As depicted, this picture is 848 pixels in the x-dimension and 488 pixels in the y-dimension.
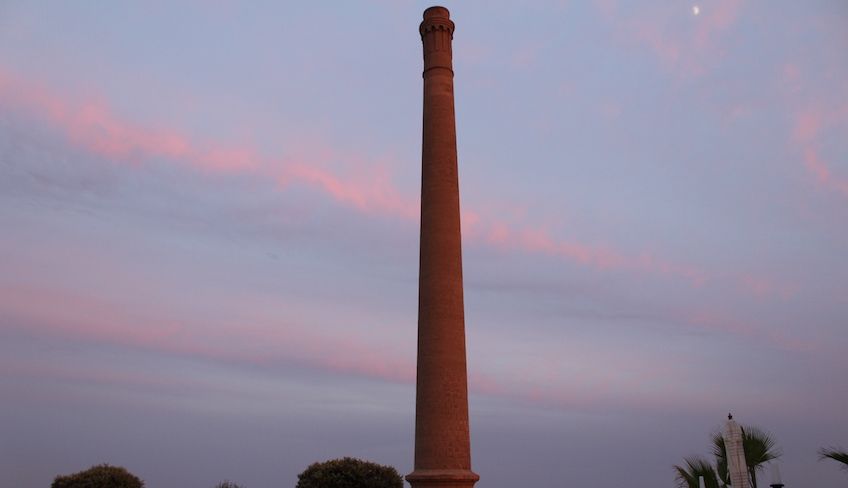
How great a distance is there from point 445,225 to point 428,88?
5.84 metres

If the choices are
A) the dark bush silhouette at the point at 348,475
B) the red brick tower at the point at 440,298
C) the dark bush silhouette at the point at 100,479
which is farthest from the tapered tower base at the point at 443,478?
the dark bush silhouette at the point at 100,479

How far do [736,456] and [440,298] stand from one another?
10.6 m

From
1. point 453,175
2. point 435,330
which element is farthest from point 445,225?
point 435,330

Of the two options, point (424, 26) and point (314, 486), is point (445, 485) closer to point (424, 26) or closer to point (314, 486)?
point (314, 486)

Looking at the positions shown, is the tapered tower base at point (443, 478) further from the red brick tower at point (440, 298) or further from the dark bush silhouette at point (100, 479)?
the dark bush silhouette at point (100, 479)

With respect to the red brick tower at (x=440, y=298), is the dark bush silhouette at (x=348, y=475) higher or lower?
lower

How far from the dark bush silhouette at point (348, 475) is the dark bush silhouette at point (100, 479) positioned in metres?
6.90

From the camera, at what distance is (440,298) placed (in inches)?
948

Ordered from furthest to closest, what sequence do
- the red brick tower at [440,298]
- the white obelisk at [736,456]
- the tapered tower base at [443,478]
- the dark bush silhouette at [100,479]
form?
the dark bush silhouette at [100,479], the red brick tower at [440,298], the tapered tower base at [443,478], the white obelisk at [736,456]

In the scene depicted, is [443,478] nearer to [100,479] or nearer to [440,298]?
[440,298]

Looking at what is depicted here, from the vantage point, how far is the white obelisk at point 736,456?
56.3 ft

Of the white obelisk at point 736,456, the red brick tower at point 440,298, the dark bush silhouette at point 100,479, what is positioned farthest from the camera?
the dark bush silhouette at point 100,479

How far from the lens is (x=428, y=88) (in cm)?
2695

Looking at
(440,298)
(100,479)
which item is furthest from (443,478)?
(100,479)
